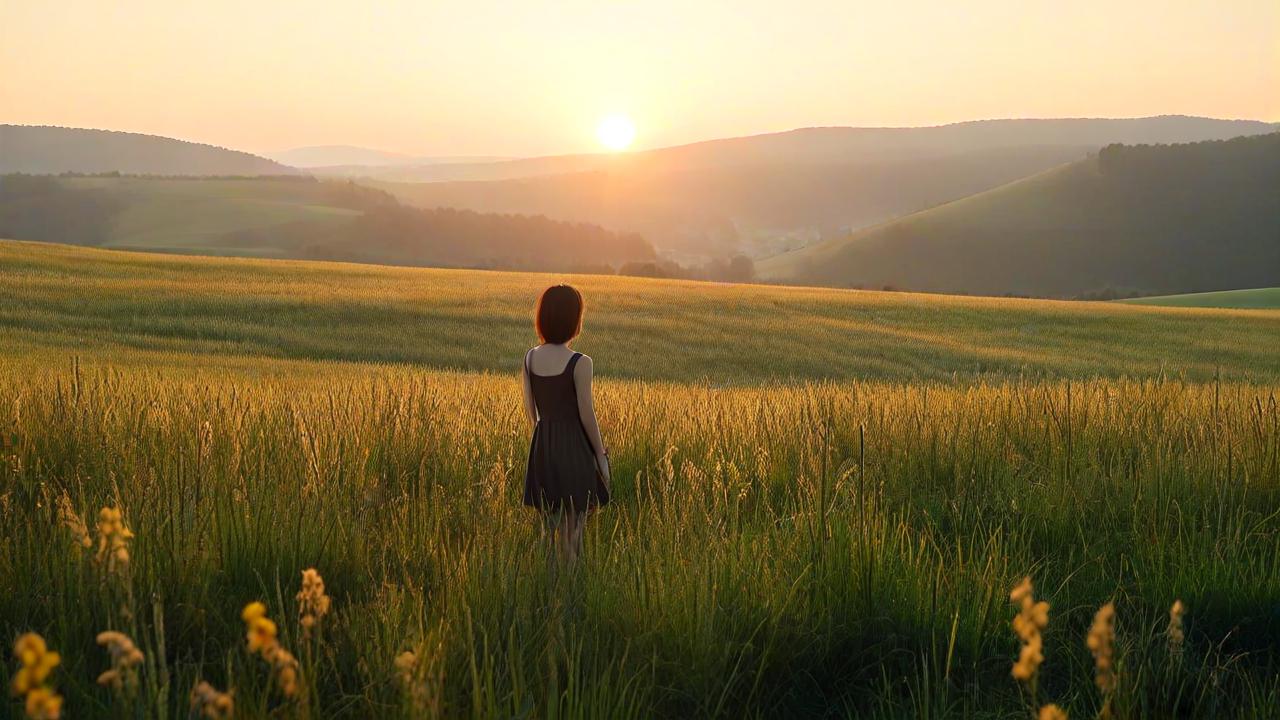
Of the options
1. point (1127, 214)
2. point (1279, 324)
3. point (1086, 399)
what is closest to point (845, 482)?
point (1086, 399)

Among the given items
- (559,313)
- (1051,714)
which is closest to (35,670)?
(1051,714)

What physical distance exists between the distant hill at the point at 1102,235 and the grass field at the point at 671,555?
412ft

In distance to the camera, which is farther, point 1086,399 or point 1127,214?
point 1127,214

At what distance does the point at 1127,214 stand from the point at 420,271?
425 feet

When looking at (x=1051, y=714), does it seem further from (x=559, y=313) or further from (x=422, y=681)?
(x=559, y=313)

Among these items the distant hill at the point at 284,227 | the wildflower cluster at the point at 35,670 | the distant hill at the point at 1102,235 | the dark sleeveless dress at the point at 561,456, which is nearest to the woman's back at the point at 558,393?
the dark sleeveless dress at the point at 561,456

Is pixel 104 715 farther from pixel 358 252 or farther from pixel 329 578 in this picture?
pixel 358 252

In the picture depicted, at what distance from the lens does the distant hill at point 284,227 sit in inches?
4734

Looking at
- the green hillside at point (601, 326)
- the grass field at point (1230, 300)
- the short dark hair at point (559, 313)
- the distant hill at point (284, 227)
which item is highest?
the distant hill at point (284, 227)

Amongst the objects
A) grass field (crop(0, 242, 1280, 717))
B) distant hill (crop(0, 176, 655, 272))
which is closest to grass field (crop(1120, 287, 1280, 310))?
grass field (crop(0, 242, 1280, 717))

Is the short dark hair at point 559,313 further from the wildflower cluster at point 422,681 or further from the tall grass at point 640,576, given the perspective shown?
the wildflower cluster at point 422,681

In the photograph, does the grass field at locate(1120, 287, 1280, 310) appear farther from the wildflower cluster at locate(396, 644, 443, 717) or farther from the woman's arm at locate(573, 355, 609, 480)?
the wildflower cluster at locate(396, 644, 443, 717)

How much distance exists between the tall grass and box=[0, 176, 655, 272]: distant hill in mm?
110707

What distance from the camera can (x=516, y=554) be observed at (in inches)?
167
